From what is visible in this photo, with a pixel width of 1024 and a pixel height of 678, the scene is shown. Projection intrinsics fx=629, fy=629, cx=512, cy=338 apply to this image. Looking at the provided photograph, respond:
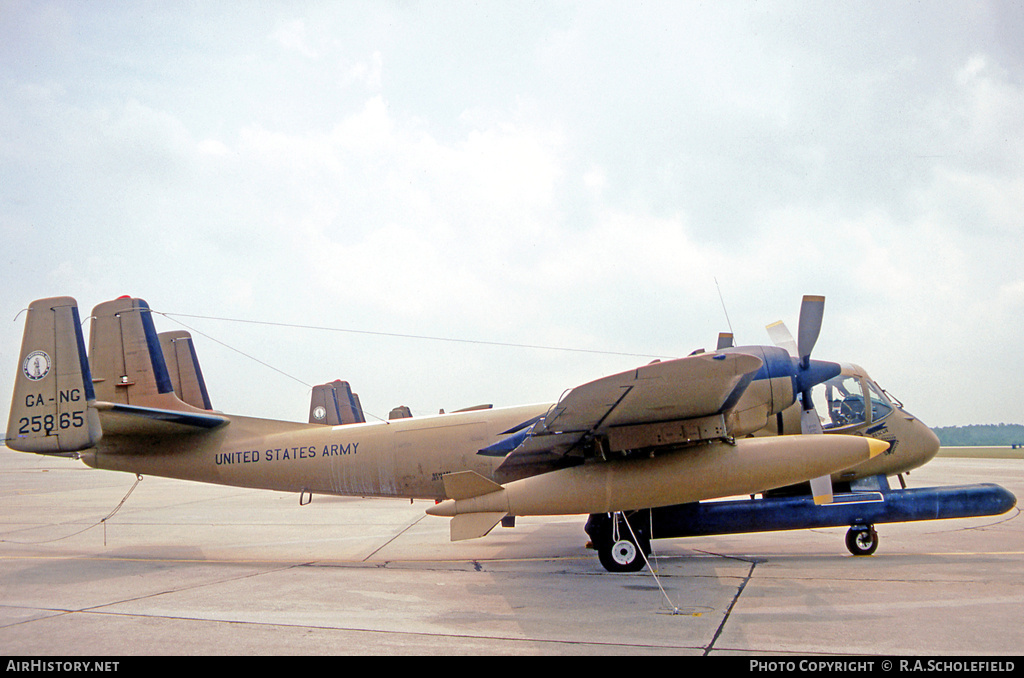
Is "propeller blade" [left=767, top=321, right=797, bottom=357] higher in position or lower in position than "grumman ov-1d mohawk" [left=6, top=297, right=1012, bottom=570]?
higher

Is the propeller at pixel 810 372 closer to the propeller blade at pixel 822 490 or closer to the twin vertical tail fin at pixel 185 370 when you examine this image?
the propeller blade at pixel 822 490

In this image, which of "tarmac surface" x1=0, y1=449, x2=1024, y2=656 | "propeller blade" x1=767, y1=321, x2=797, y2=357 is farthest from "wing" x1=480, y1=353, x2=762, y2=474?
"propeller blade" x1=767, y1=321, x2=797, y2=357

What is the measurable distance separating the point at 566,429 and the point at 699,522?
9.24 feet

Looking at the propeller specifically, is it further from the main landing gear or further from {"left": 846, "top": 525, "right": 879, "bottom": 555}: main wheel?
the main landing gear

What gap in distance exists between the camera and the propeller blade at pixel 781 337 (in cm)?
1058

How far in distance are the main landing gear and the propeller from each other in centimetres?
251

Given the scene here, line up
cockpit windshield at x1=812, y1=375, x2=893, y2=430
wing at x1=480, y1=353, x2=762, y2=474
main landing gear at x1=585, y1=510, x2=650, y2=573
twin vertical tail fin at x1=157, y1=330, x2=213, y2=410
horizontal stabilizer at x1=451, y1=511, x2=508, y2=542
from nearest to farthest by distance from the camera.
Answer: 1. wing at x1=480, y1=353, x2=762, y2=474
2. horizontal stabilizer at x1=451, y1=511, x2=508, y2=542
3. main landing gear at x1=585, y1=510, x2=650, y2=573
4. cockpit windshield at x1=812, y1=375, x2=893, y2=430
5. twin vertical tail fin at x1=157, y1=330, x2=213, y2=410

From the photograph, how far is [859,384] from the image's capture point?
10.7 meters

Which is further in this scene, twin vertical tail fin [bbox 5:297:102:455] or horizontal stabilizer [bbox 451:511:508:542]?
twin vertical tail fin [bbox 5:297:102:455]

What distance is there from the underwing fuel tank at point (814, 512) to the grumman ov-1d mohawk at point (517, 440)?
6cm

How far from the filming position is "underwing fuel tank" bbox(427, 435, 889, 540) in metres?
8.19

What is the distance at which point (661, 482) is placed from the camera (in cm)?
834

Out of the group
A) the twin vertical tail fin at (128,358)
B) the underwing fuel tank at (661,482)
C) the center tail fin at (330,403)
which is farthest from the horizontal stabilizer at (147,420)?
the center tail fin at (330,403)

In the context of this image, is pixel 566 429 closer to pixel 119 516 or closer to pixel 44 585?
pixel 44 585
